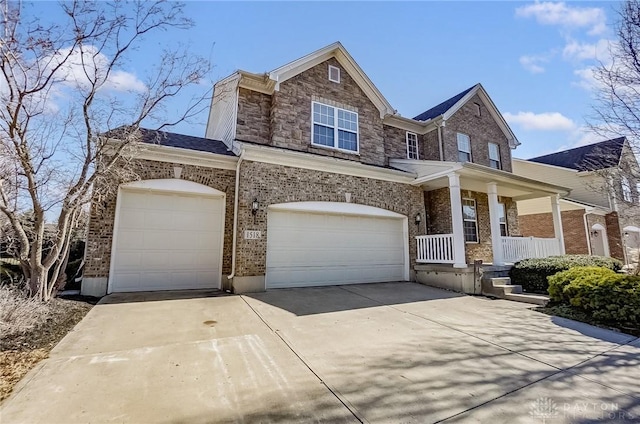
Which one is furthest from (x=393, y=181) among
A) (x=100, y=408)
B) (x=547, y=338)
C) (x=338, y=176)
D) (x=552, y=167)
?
(x=552, y=167)

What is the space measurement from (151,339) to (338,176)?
23.1 ft

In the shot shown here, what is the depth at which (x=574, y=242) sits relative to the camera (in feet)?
54.0

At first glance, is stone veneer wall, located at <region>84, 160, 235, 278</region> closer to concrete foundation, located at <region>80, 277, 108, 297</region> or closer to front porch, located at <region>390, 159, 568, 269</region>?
concrete foundation, located at <region>80, 277, 108, 297</region>

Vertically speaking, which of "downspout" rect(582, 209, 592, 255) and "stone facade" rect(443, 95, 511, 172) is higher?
"stone facade" rect(443, 95, 511, 172)

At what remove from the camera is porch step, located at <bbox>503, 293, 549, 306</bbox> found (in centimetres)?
793

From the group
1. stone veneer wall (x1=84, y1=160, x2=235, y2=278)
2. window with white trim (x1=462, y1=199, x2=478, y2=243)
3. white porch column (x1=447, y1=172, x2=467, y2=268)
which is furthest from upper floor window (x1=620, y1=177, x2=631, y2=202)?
stone veneer wall (x1=84, y1=160, x2=235, y2=278)

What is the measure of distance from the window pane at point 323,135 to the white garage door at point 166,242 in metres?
4.21

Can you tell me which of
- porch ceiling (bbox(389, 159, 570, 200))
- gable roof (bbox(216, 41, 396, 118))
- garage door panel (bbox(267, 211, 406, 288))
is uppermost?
gable roof (bbox(216, 41, 396, 118))

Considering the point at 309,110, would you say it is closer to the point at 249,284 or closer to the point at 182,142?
the point at 182,142

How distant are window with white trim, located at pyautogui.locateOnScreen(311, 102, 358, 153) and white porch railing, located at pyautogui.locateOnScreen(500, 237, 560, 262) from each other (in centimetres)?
666

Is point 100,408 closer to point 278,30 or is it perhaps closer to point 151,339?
point 151,339

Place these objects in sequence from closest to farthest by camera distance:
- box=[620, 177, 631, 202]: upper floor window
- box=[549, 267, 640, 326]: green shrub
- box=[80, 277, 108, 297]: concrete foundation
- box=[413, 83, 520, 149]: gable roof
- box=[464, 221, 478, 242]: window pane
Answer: box=[549, 267, 640, 326]: green shrub
box=[80, 277, 108, 297]: concrete foundation
box=[620, 177, 631, 202]: upper floor window
box=[464, 221, 478, 242]: window pane
box=[413, 83, 520, 149]: gable roof

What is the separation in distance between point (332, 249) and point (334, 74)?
23.3ft

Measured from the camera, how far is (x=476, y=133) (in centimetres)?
1501
